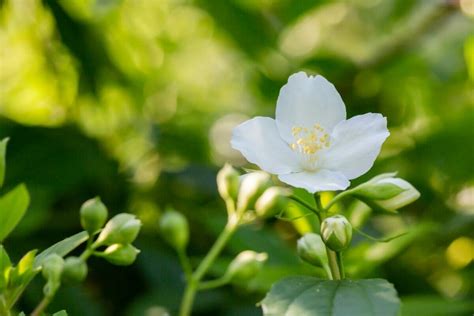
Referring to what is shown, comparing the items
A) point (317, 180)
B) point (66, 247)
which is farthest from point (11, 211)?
point (317, 180)

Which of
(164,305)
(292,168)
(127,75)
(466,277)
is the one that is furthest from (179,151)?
(292,168)

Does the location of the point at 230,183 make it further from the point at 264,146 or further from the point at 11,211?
the point at 11,211

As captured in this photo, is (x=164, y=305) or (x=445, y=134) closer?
(x=164, y=305)

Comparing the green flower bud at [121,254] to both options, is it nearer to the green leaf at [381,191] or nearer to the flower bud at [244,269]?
the flower bud at [244,269]

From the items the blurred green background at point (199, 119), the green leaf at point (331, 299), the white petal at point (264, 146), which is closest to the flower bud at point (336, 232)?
the green leaf at point (331, 299)

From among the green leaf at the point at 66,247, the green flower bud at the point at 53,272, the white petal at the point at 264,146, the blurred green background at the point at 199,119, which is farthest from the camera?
the blurred green background at the point at 199,119

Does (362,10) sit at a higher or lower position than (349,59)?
higher

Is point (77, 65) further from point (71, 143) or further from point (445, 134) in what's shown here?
point (445, 134)
